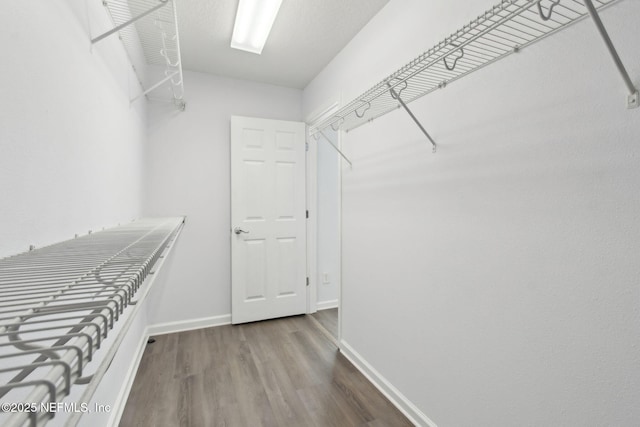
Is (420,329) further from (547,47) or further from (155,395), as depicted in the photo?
(155,395)

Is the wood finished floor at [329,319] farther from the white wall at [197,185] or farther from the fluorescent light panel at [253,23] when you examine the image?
the fluorescent light panel at [253,23]

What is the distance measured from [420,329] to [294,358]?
3.77 ft

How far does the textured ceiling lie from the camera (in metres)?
1.97

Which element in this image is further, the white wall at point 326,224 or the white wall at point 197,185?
the white wall at point 326,224

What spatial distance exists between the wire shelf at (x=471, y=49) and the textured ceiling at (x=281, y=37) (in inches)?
28.8

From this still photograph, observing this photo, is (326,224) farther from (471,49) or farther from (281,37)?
(471,49)

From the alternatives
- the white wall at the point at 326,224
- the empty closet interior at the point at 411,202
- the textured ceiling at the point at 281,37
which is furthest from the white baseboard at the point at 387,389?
the textured ceiling at the point at 281,37

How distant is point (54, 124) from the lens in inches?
36.4

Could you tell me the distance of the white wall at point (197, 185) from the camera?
2.81 m

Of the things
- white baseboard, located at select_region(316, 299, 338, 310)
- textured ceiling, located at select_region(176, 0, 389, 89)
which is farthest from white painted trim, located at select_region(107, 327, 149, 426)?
textured ceiling, located at select_region(176, 0, 389, 89)

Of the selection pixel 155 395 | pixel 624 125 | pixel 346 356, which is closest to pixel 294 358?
pixel 346 356

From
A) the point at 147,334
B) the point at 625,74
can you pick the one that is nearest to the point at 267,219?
the point at 147,334

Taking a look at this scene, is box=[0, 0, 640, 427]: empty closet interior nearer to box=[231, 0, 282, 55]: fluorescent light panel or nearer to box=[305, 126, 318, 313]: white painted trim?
box=[231, 0, 282, 55]: fluorescent light panel

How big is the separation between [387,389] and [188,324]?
1995mm
